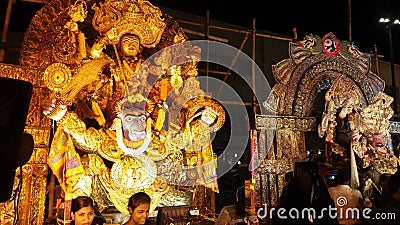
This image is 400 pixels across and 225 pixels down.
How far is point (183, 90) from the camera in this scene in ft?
16.8

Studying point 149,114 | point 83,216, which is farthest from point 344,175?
point 83,216

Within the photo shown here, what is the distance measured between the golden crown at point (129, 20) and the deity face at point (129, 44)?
67 mm

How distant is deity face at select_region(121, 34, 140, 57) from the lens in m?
4.84

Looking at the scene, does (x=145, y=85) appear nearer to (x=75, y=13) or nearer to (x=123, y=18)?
(x=123, y=18)

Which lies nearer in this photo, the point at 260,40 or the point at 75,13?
the point at 75,13

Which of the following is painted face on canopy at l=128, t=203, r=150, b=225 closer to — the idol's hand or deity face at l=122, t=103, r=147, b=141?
deity face at l=122, t=103, r=147, b=141

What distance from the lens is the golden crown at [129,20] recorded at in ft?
15.4

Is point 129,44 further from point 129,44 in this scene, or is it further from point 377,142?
point 377,142

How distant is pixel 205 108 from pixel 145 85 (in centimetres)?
84

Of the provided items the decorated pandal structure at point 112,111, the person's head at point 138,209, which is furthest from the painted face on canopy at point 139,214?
the decorated pandal structure at point 112,111

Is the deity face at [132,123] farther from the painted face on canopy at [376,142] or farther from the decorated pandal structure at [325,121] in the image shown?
the painted face on canopy at [376,142]

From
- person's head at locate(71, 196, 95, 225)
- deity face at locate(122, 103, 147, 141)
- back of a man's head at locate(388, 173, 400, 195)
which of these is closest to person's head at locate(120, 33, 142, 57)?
deity face at locate(122, 103, 147, 141)

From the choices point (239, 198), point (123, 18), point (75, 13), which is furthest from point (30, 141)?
point (239, 198)

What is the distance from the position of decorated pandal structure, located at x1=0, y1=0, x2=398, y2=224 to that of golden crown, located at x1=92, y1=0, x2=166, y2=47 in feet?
0.04
